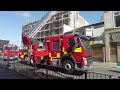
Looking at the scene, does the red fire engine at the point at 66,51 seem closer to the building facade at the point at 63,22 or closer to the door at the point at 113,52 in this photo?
the door at the point at 113,52

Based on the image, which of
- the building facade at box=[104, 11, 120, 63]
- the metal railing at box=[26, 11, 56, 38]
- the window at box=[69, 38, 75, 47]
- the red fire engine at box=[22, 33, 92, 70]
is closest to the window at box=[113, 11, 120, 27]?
the building facade at box=[104, 11, 120, 63]

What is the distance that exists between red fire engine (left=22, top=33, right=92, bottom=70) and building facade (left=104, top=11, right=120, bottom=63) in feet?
44.5

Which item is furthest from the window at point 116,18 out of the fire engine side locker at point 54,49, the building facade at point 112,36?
the fire engine side locker at point 54,49

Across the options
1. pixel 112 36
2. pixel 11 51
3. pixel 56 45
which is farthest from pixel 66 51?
pixel 112 36

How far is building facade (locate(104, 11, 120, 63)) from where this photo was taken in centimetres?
2434

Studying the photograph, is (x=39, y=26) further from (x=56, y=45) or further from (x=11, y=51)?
(x=11, y=51)

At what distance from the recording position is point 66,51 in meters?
11.5

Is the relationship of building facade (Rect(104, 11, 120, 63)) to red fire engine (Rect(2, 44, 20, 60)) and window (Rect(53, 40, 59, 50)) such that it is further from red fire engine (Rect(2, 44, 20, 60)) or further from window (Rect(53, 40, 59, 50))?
window (Rect(53, 40, 59, 50))

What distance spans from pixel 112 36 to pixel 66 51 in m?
15.3

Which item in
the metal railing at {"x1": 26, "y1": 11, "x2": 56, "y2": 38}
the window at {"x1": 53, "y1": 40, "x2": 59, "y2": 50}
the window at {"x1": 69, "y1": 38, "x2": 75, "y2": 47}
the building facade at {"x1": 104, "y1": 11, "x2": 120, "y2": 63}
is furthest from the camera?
the building facade at {"x1": 104, "y1": 11, "x2": 120, "y2": 63}

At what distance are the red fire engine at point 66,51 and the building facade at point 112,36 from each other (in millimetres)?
13566
